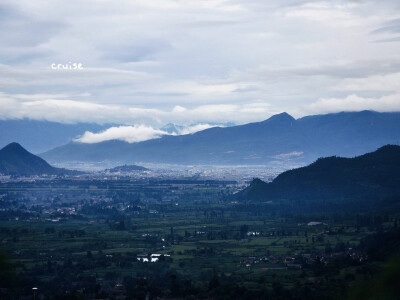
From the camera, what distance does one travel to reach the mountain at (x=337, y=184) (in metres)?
71.9

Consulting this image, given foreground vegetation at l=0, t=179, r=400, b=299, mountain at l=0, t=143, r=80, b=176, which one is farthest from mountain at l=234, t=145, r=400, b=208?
mountain at l=0, t=143, r=80, b=176

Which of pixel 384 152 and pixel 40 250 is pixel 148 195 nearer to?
pixel 384 152

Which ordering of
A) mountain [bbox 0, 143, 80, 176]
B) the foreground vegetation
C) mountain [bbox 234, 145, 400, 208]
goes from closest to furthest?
the foreground vegetation < mountain [bbox 234, 145, 400, 208] < mountain [bbox 0, 143, 80, 176]

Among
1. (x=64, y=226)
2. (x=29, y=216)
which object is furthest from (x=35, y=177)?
(x=64, y=226)

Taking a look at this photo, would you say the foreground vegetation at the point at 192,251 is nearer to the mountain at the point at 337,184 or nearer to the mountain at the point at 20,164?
the mountain at the point at 337,184

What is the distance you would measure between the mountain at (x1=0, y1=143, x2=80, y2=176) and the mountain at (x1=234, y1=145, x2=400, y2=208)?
52260 mm

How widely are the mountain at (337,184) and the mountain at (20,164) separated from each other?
52260 mm

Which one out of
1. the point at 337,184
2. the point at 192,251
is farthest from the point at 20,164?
the point at 192,251

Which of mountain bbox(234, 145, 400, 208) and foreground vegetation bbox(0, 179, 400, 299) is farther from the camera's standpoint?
mountain bbox(234, 145, 400, 208)

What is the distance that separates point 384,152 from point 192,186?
117 feet

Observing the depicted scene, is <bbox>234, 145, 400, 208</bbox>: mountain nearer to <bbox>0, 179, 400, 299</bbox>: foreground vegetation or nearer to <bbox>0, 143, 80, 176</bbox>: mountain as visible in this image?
<bbox>0, 179, 400, 299</bbox>: foreground vegetation

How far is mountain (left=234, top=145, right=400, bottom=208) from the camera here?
71.9m

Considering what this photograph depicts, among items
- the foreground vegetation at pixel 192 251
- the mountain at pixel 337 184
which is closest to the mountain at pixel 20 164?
the foreground vegetation at pixel 192 251

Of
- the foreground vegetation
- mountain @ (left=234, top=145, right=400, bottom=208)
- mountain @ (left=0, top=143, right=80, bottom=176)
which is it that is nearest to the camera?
the foreground vegetation
